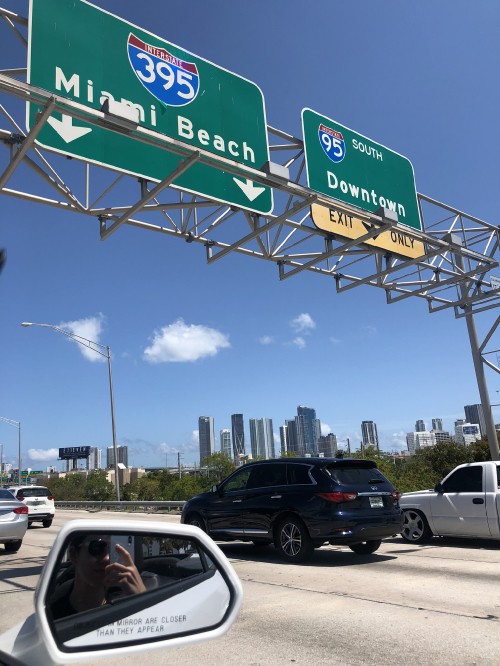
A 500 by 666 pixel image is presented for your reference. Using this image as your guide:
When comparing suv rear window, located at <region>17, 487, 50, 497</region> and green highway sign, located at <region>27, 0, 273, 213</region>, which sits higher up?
green highway sign, located at <region>27, 0, 273, 213</region>

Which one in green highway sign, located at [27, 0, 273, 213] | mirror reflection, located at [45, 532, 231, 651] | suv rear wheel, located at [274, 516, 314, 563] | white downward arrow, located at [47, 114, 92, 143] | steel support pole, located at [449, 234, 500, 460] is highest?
green highway sign, located at [27, 0, 273, 213]

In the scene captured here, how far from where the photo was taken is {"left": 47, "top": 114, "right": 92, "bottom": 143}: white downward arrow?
859cm

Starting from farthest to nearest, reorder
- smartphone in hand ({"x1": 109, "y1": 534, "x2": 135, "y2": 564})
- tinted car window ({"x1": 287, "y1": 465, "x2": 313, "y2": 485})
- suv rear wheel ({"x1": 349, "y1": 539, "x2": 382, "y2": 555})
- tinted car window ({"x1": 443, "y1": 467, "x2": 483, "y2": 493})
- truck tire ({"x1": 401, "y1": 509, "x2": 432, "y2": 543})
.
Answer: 1. truck tire ({"x1": 401, "y1": 509, "x2": 432, "y2": 543})
2. tinted car window ({"x1": 443, "y1": 467, "x2": 483, "y2": 493})
3. suv rear wheel ({"x1": 349, "y1": 539, "x2": 382, "y2": 555})
4. tinted car window ({"x1": 287, "y1": 465, "x2": 313, "y2": 485})
5. smartphone in hand ({"x1": 109, "y1": 534, "x2": 135, "y2": 564})

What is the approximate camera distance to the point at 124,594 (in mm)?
2012

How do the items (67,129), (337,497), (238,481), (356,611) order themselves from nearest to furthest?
(356,611), (67,129), (337,497), (238,481)

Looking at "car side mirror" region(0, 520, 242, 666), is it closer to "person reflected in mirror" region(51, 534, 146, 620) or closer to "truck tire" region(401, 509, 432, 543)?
"person reflected in mirror" region(51, 534, 146, 620)

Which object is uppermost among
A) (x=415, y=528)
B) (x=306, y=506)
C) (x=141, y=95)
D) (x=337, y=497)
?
(x=141, y=95)

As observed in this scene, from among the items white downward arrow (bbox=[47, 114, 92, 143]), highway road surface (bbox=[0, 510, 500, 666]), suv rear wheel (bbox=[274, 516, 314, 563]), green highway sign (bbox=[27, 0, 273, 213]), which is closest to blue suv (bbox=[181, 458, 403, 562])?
suv rear wheel (bbox=[274, 516, 314, 563])

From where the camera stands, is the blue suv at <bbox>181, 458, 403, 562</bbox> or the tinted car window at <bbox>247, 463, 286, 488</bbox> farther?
the tinted car window at <bbox>247, 463, 286, 488</bbox>

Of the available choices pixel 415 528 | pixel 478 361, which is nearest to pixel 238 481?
pixel 415 528

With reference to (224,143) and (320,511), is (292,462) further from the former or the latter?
(224,143)

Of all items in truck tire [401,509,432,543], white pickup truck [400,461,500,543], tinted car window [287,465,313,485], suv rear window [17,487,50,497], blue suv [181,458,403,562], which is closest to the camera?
blue suv [181,458,403,562]

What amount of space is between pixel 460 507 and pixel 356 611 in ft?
18.5

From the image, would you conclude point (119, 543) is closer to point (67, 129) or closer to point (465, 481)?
point (67, 129)
